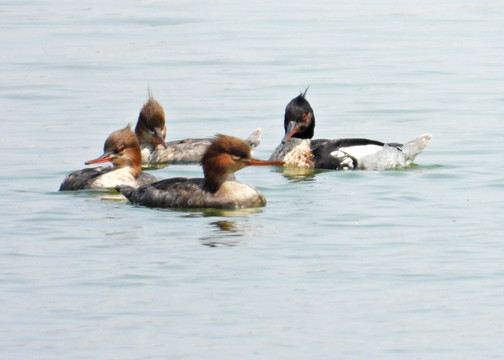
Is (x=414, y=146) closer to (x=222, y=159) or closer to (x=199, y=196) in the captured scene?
(x=222, y=159)

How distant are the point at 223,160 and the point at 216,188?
0.96 ft

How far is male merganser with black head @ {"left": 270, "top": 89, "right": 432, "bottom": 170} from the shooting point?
53.3ft

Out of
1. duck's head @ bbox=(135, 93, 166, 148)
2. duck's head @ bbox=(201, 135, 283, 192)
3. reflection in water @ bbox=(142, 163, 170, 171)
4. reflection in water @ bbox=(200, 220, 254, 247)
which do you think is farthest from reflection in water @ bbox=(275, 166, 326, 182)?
reflection in water @ bbox=(200, 220, 254, 247)

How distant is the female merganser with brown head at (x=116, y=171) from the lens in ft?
48.5

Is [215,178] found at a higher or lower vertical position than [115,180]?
higher

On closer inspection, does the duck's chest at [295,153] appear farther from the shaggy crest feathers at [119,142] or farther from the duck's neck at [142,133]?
the shaggy crest feathers at [119,142]

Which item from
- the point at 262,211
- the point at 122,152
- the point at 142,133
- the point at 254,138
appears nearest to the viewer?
the point at 262,211

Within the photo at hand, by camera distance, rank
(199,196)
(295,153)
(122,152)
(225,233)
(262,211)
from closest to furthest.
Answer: (225,233)
(262,211)
(199,196)
(122,152)
(295,153)

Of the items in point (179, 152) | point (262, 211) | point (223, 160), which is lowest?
point (262, 211)

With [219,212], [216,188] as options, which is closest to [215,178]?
[216,188]

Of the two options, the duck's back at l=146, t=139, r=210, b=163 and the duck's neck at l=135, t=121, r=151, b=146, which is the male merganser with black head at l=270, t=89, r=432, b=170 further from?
the duck's neck at l=135, t=121, r=151, b=146

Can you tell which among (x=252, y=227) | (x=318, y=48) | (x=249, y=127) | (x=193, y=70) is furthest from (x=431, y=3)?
(x=252, y=227)

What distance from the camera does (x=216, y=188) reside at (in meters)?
13.8

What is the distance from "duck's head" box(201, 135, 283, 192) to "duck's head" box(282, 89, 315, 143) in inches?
136
